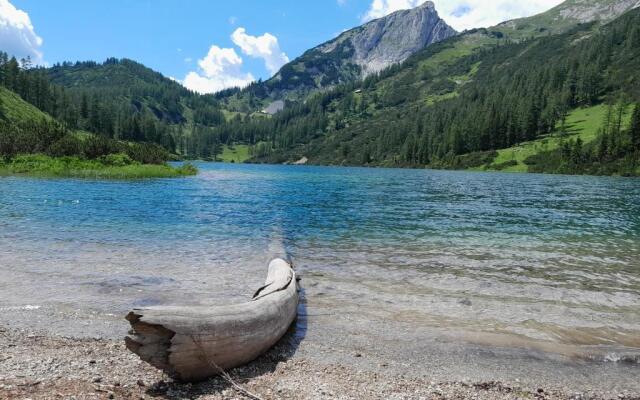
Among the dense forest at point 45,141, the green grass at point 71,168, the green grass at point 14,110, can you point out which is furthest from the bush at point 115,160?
the green grass at point 14,110

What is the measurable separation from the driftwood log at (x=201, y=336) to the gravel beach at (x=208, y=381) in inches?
12.0

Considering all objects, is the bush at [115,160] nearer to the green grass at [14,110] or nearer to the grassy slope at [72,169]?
the grassy slope at [72,169]

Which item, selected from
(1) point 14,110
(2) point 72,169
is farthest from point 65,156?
(1) point 14,110

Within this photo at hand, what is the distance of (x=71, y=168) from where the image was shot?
70000 mm

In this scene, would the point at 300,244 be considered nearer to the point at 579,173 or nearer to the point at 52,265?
the point at 52,265

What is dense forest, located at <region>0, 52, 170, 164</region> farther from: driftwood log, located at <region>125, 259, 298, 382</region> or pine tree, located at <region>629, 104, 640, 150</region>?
pine tree, located at <region>629, 104, 640, 150</region>

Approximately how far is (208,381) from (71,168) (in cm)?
7413

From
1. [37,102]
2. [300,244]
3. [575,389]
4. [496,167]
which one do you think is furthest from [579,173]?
[37,102]

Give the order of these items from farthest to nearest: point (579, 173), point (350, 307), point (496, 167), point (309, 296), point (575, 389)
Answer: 1. point (496, 167)
2. point (579, 173)
3. point (309, 296)
4. point (350, 307)
5. point (575, 389)

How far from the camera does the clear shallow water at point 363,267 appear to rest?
1234 centimetres

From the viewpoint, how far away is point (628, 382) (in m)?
9.02

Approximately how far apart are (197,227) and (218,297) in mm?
14642

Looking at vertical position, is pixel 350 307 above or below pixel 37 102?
below

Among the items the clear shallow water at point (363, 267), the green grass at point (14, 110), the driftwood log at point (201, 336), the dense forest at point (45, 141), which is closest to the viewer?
the driftwood log at point (201, 336)
